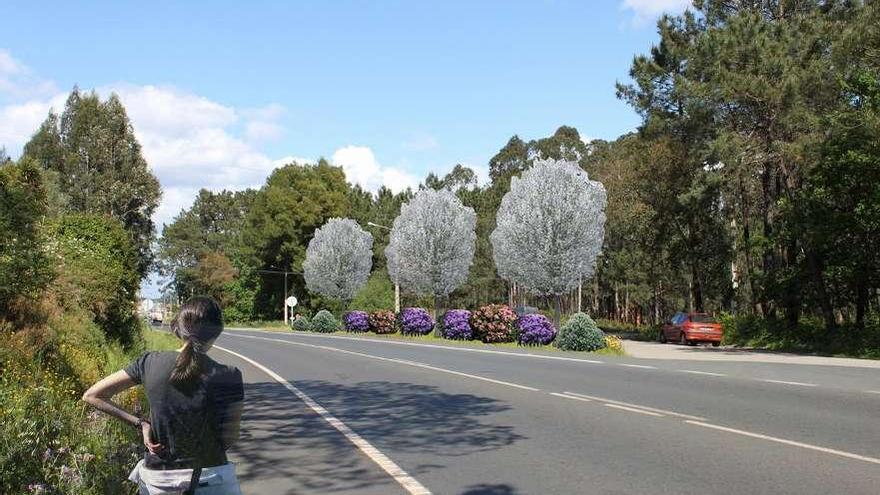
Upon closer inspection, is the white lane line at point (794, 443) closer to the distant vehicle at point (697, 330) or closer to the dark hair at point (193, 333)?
the dark hair at point (193, 333)

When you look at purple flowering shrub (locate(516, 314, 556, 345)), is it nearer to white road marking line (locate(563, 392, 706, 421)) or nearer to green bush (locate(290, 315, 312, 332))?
white road marking line (locate(563, 392, 706, 421))

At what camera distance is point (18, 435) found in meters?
6.02

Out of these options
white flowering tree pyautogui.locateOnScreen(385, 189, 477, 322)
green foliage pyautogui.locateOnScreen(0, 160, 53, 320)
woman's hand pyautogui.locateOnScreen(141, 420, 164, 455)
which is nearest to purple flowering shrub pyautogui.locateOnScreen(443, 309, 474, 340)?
white flowering tree pyautogui.locateOnScreen(385, 189, 477, 322)

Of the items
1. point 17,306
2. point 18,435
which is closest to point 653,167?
point 17,306

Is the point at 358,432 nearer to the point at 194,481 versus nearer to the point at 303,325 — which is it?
the point at 194,481

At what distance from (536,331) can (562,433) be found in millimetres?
22862

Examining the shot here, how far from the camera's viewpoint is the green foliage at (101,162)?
47000 mm

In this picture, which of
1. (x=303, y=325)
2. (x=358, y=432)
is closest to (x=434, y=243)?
(x=303, y=325)

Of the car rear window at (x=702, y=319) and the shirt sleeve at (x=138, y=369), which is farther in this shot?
the car rear window at (x=702, y=319)

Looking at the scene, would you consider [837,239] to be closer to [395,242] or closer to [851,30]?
[851,30]

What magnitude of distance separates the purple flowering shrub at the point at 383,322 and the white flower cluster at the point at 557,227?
14324 millimetres

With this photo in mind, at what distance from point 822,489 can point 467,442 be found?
380 centimetres

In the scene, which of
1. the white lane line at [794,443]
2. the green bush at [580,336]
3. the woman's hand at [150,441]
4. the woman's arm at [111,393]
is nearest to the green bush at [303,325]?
the green bush at [580,336]

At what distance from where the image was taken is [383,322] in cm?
4884
